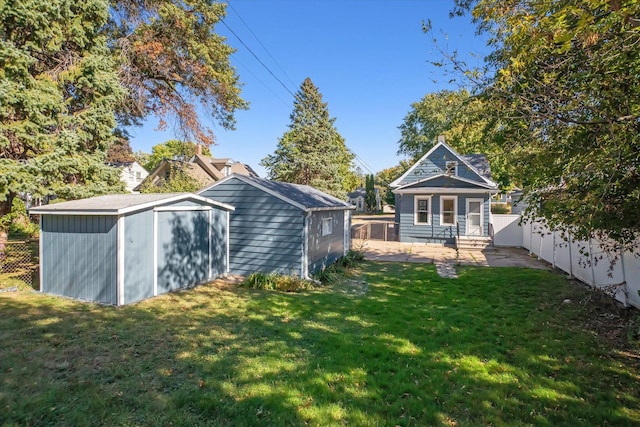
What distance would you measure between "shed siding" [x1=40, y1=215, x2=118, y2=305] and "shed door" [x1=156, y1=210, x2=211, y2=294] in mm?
1009

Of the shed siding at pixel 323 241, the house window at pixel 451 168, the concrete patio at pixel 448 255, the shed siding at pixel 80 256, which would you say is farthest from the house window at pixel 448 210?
the shed siding at pixel 80 256

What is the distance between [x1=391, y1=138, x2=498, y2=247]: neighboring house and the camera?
56.3ft

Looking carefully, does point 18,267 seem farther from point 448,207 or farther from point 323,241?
point 448,207

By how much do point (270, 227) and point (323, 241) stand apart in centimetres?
204

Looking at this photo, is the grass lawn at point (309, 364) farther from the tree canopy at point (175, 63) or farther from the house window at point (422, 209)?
the house window at point (422, 209)

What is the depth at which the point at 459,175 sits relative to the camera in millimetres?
18906

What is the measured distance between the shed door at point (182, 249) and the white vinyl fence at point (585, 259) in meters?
7.67

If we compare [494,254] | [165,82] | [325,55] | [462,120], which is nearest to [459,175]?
[494,254]

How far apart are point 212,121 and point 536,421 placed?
602 inches

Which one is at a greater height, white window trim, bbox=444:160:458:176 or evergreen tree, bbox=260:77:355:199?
evergreen tree, bbox=260:77:355:199

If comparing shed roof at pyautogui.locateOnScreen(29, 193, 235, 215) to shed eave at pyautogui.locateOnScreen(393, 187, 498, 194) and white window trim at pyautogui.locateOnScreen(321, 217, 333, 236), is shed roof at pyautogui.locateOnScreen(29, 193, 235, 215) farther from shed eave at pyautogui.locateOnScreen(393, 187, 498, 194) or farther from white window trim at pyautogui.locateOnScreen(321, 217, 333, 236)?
shed eave at pyautogui.locateOnScreen(393, 187, 498, 194)

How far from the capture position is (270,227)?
9617 millimetres

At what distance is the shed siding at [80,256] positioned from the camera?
6.73m

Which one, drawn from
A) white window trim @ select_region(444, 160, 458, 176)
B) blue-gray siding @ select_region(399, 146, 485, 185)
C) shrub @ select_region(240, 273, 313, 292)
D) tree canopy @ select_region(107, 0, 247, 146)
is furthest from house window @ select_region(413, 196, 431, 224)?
shrub @ select_region(240, 273, 313, 292)
